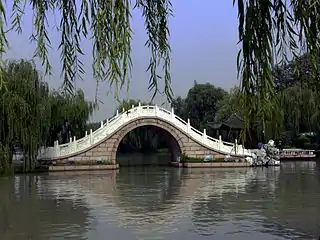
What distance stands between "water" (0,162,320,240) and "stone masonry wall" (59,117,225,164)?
17.6 ft

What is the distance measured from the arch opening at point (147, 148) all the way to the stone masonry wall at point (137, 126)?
0.77ft

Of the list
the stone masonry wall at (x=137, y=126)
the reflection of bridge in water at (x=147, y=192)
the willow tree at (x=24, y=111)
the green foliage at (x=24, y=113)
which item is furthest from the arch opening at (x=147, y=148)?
the willow tree at (x=24, y=111)

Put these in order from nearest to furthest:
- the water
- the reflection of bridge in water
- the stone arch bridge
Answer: the water → the reflection of bridge in water → the stone arch bridge

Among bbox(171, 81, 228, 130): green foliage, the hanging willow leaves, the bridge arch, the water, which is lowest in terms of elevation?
the water

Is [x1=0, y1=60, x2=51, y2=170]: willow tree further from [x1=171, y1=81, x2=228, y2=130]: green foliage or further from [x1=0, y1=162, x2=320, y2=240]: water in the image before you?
[x1=171, y1=81, x2=228, y2=130]: green foliage

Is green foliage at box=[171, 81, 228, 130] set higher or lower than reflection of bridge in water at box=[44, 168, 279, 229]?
higher

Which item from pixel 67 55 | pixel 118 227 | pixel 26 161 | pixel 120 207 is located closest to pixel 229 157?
pixel 26 161

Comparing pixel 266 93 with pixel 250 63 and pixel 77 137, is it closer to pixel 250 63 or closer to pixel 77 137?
pixel 250 63

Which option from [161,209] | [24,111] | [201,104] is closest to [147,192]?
[161,209]

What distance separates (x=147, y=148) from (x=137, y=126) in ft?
61.2

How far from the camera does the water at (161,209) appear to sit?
731cm

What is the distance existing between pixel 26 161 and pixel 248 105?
17.4m

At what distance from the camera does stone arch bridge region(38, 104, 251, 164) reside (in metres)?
20.9

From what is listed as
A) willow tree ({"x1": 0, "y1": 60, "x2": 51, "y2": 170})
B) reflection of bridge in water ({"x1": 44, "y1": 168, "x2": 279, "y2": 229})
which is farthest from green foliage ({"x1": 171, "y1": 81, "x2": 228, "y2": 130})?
willow tree ({"x1": 0, "y1": 60, "x2": 51, "y2": 170})
